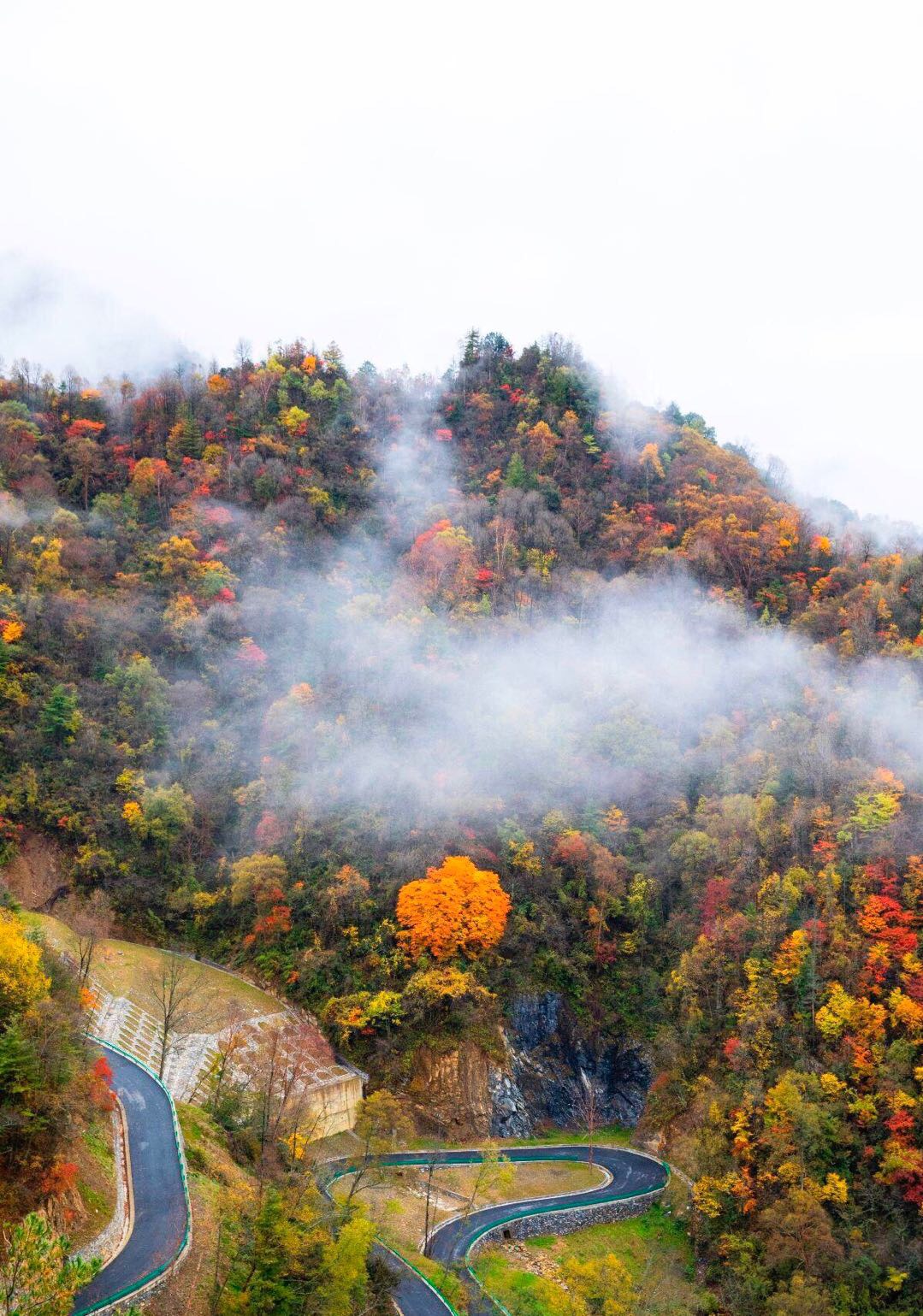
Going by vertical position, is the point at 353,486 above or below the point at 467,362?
below

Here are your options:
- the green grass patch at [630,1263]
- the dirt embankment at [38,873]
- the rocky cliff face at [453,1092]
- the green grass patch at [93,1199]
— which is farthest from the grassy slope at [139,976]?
the green grass patch at [93,1199]

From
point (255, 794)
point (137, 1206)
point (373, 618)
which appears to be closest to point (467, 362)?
→ point (373, 618)

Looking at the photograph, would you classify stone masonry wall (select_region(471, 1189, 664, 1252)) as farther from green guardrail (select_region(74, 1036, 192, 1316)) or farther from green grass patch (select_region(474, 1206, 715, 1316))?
green guardrail (select_region(74, 1036, 192, 1316))

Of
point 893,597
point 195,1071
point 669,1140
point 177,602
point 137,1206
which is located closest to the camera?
point 137,1206

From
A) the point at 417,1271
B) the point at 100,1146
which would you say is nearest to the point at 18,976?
the point at 100,1146

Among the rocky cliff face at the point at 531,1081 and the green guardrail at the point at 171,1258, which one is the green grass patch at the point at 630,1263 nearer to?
the rocky cliff face at the point at 531,1081

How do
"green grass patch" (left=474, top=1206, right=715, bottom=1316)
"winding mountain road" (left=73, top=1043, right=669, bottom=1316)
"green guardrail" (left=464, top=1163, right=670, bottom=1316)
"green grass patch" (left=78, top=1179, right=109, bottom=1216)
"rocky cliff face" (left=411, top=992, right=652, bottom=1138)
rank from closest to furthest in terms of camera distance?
"winding mountain road" (left=73, top=1043, right=669, bottom=1316) < "green grass patch" (left=78, top=1179, right=109, bottom=1216) < "green guardrail" (left=464, top=1163, right=670, bottom=1316) < "green grass patch" (left=474, top=1206, right=715, bottom=1316) < "rocky cliff face" (left=411, top=992, right=652, bottom=1138)

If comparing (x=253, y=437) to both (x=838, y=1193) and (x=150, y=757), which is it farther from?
(x=838, y=1193)

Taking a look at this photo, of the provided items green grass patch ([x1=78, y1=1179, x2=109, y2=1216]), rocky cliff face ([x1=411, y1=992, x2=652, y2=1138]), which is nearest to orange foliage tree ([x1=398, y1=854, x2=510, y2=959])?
rocky cliff face ([x1=411, y1=992, x2=652, y2=1138])
